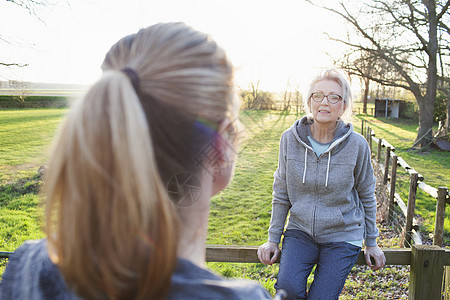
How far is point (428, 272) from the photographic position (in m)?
2.19

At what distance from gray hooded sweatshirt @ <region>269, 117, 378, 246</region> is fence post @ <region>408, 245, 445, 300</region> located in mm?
277

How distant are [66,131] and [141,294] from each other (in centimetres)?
37

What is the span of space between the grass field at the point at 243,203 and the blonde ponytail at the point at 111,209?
0.65ft

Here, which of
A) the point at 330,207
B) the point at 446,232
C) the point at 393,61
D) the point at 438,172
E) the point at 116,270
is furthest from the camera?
the point at 393,61

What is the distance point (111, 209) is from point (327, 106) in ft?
6.40

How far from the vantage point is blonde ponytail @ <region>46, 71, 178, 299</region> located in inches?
27.7

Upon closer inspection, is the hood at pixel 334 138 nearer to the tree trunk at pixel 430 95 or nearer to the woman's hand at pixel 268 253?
the woman's hand at pixel 268 253

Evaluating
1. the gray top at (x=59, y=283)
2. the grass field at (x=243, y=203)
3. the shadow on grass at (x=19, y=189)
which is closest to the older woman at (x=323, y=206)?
the grass field at (x=243, y=203)

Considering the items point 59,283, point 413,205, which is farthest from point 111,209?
point 413,205

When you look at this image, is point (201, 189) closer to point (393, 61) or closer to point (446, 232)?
point (446, 232)

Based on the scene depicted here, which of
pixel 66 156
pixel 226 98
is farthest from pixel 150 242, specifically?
pixel 226 98

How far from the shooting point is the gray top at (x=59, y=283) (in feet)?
2.56

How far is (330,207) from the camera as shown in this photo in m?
2.22

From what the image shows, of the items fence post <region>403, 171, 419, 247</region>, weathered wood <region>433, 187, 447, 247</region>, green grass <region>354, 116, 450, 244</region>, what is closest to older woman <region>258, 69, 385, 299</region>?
weathered wood <region>433, 187, 447, 247</region>
